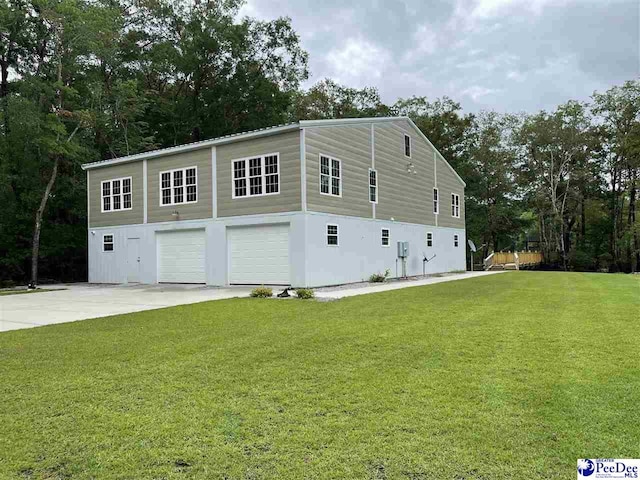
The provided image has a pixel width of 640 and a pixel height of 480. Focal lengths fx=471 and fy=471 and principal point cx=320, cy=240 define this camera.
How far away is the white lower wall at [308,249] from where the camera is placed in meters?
15.0

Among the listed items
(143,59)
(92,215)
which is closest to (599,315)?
(92,215)

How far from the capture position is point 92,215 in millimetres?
21281

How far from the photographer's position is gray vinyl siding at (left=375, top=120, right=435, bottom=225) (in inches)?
757

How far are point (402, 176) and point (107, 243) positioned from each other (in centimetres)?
1324

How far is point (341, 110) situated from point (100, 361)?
33.5 metres

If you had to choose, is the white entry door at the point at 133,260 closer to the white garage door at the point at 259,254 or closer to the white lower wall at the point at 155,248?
the white lower wall at the point at 155,248

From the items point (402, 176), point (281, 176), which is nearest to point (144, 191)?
point (281, 176)

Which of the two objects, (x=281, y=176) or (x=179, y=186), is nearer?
(x=281, y=176)

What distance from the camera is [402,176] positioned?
20.8 meters

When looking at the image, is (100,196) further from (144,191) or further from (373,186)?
(373,186)

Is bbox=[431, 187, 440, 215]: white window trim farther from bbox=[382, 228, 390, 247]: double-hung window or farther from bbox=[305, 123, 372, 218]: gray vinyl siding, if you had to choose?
bbox=[305, 123, 372, 218]: gray vinyl siding

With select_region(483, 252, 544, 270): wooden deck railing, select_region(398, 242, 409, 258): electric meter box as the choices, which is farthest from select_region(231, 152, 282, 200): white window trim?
select_region(483, 252, 544, 270): wooden deck railing

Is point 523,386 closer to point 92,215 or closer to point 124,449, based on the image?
point 124,449

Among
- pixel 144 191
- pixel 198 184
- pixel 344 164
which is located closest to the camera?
pixel 344 164
